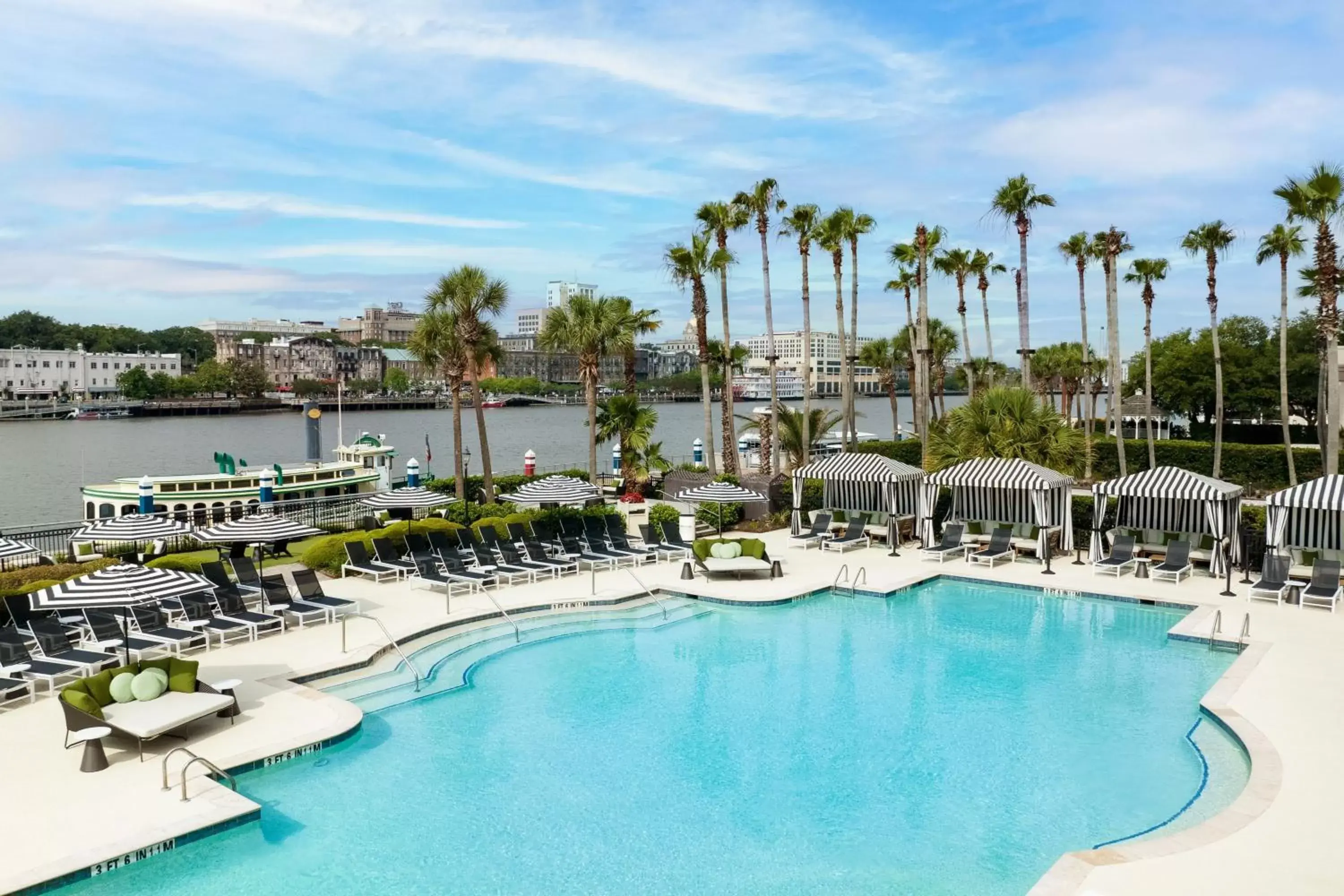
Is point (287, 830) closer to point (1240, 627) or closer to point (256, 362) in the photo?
point (1240, 627)

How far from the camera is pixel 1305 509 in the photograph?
741 inches

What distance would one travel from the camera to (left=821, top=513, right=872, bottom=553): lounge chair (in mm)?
23641

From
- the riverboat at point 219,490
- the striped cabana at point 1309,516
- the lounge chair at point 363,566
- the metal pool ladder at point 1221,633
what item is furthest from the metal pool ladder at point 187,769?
the riverboat at point 219,490

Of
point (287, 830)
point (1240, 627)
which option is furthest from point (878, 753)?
point (1240, 627)

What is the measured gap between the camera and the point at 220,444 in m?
92.4

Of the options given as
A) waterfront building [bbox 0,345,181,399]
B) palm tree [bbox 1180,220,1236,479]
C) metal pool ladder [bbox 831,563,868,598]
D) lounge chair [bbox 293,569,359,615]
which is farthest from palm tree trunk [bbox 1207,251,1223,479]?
waterfront building [bbox 0,345,181,399]

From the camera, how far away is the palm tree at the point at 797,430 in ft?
113

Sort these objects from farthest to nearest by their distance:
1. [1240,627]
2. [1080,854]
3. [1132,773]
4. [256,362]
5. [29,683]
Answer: [256,362] < [1240,627] < [29,683] < [1132,773] < [1080,854]

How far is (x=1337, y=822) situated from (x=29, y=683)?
14.2m

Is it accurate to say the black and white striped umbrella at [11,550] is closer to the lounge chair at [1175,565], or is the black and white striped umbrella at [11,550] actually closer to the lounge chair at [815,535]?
Result: the lounge chair at [815,535]

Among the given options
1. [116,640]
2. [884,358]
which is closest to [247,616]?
[116,640]

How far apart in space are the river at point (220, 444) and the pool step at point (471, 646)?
14246 millimetres

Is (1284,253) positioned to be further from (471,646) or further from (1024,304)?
(471,646)

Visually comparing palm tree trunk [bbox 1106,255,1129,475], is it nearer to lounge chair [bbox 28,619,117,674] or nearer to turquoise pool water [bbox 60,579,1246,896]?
turquoise pool water [bbox 60,579,1246,896]
